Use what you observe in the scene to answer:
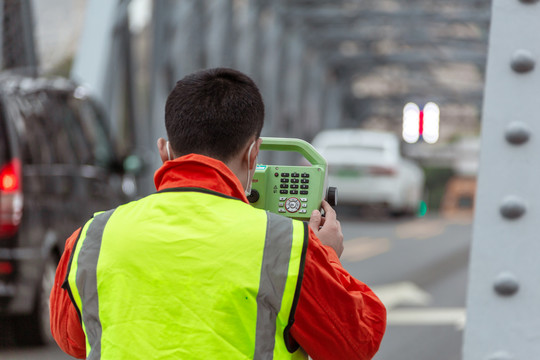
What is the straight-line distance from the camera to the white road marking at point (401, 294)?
365 inches

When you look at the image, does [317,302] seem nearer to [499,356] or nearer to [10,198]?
[499,356]

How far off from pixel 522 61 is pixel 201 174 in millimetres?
605

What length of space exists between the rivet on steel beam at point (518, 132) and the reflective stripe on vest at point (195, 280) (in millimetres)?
396

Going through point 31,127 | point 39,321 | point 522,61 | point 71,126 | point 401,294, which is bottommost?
point 401,294

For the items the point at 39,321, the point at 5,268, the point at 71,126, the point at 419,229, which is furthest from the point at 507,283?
the point at 419,229

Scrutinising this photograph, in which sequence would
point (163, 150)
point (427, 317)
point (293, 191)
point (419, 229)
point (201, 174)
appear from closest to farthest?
1. point (201, 174)
2. point (163, 150)
3. point (293, 191)
4. point (427, 317)
5. point (419, 229)

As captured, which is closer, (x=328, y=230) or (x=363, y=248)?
(x=328, y=230)

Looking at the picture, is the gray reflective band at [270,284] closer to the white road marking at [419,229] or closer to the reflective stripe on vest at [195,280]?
the reflective stripe on vest at [195,280]

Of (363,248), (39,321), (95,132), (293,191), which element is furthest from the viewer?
(363,248)

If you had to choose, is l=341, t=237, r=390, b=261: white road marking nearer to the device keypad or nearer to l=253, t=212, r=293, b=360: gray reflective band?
the device keypad

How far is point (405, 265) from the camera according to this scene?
492 inches

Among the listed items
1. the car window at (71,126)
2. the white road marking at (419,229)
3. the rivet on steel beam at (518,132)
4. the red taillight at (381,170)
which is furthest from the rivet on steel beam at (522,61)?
the red taillight at (381,170)

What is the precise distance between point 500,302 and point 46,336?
209 inches

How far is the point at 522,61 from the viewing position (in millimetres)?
1627
